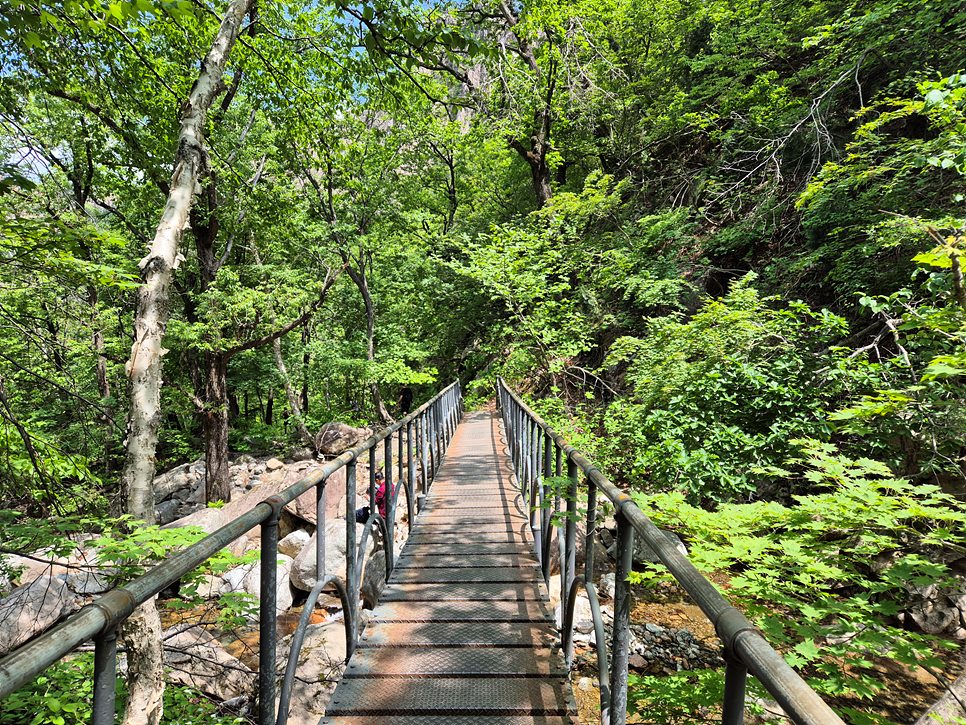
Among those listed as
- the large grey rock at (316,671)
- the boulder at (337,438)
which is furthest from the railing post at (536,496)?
the boulder at (337,438)

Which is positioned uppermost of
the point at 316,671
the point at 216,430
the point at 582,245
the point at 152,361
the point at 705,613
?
the point at 582,245

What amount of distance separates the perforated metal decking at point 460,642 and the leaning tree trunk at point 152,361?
7.83 feet

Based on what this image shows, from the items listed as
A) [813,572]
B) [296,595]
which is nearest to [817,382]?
[813,572]

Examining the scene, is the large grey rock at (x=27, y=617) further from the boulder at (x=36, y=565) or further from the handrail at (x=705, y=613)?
the handrail at (x=705, y=613)

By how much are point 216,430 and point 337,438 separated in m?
6.40

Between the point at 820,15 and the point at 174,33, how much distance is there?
38.3 ft

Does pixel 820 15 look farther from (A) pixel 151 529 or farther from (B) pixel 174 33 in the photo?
(A) pixel 151 529

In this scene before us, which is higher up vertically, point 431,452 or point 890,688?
point 431,452

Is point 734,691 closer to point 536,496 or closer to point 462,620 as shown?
point 462,620

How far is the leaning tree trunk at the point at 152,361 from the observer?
422 centimetres

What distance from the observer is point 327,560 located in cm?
688

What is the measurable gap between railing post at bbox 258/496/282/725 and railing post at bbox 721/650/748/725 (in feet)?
4.56

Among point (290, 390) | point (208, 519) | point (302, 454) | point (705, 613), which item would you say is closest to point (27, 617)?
point (208, 519)

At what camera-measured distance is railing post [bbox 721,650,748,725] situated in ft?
2.90
